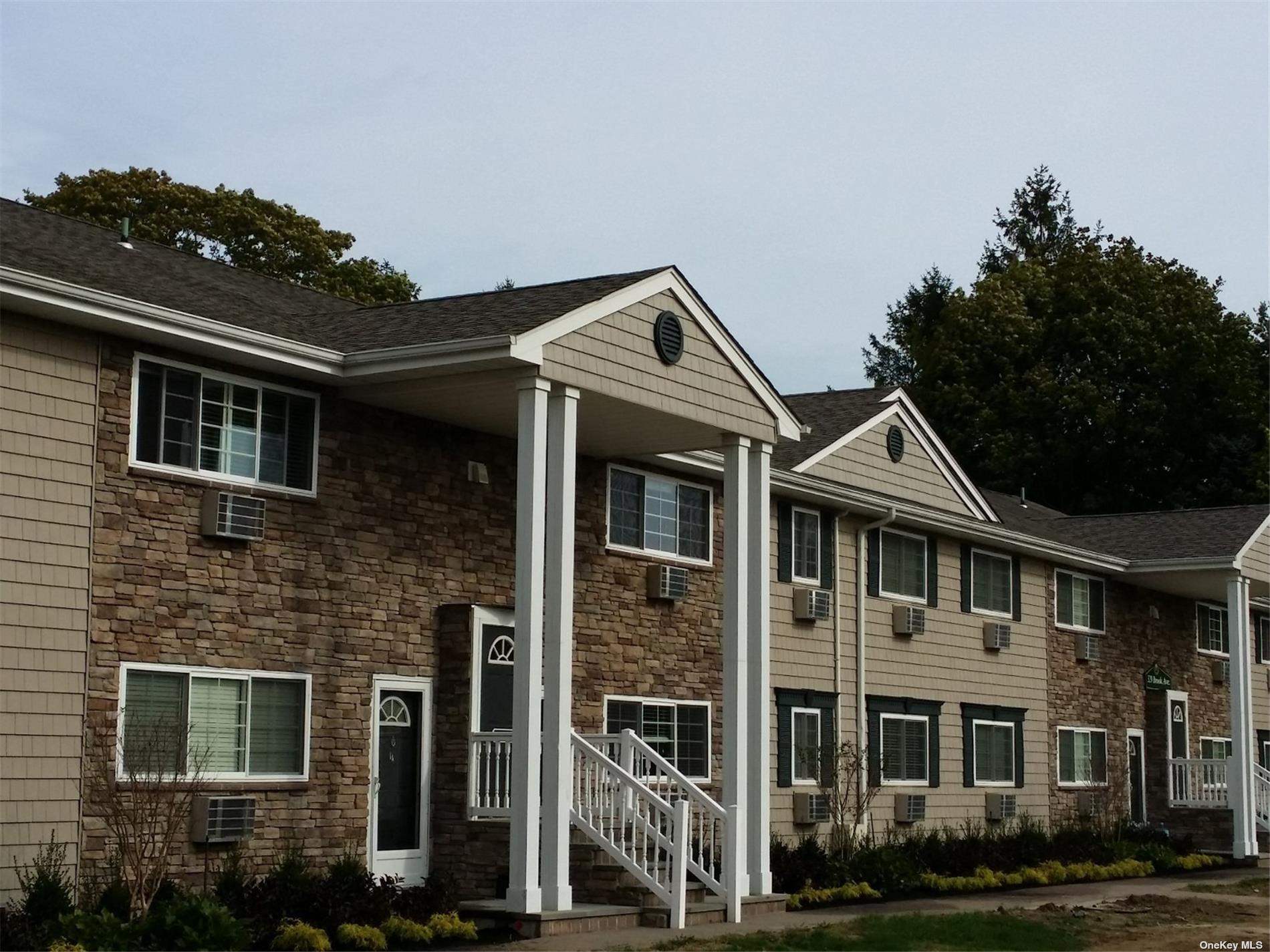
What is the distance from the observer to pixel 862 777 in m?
23.8

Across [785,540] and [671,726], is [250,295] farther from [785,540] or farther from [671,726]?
[785,540]

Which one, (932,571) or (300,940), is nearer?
(300,940)

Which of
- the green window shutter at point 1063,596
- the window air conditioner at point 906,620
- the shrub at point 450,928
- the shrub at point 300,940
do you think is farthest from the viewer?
the green window shutter at point 1063,596

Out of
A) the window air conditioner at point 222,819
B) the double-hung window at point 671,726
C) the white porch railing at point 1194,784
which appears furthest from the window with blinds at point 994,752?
the window air conditioner at point 222,819

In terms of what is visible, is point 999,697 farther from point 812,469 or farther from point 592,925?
point 592,925

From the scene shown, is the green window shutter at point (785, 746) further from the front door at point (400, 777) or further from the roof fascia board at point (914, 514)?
the front door at point (400, 777)

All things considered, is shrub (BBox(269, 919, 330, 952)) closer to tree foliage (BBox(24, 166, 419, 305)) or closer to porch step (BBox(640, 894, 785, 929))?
porch step (BBox(640, 894, 785, 929))

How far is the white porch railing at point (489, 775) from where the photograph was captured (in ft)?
56.8

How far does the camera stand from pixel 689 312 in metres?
17.9

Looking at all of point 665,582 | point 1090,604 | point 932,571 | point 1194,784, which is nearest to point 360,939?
point 665,582

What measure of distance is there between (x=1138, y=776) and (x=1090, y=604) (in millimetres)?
3362

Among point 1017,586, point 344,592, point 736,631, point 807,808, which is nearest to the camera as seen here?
point 344,592

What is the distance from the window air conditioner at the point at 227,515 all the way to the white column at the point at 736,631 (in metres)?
5.24

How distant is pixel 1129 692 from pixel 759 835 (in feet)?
47.5
